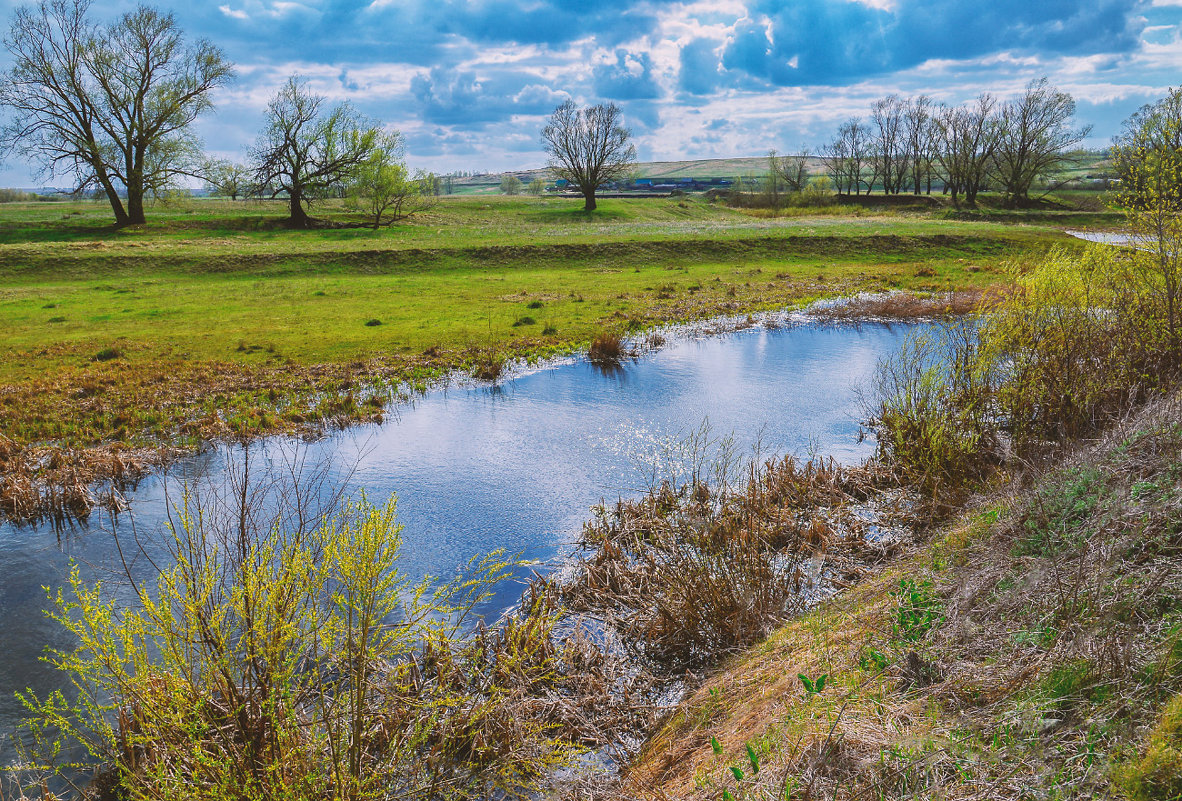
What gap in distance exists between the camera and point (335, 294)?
111 ft

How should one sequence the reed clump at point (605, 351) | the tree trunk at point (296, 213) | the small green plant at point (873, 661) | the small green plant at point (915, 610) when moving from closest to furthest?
the small green plant at point (873, 661), the small green plant at point (915, 610), the reed clump at point (605, 351), the tree trunk at point (296, 213)

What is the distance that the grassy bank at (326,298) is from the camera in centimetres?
1722

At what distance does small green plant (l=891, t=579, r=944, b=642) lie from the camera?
6441mm

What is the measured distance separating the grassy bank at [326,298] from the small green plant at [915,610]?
13.4 meters

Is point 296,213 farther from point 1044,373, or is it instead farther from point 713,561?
point 1044,373

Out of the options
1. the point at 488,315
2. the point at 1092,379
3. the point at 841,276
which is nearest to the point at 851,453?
the point at 1092,379

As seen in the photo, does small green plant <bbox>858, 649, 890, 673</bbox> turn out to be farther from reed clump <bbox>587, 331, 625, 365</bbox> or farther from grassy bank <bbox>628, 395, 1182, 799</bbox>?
reed clump <bbox>587, 331, 625, 365</bbox>

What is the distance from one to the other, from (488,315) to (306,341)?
24.3ft

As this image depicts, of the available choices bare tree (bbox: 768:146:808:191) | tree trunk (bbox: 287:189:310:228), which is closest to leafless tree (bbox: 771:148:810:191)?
bare tree (bbox: 768:146:808:191)

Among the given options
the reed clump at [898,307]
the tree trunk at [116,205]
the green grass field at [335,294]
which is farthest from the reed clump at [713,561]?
the tree trunk at [116,205]

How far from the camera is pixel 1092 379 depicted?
11.7m

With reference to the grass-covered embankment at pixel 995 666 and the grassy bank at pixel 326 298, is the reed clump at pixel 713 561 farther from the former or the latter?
the grassy bank at pixel 326 298

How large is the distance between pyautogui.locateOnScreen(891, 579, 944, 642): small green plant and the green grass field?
13360mm

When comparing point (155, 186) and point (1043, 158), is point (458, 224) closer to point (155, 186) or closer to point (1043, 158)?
point (155, 186)
